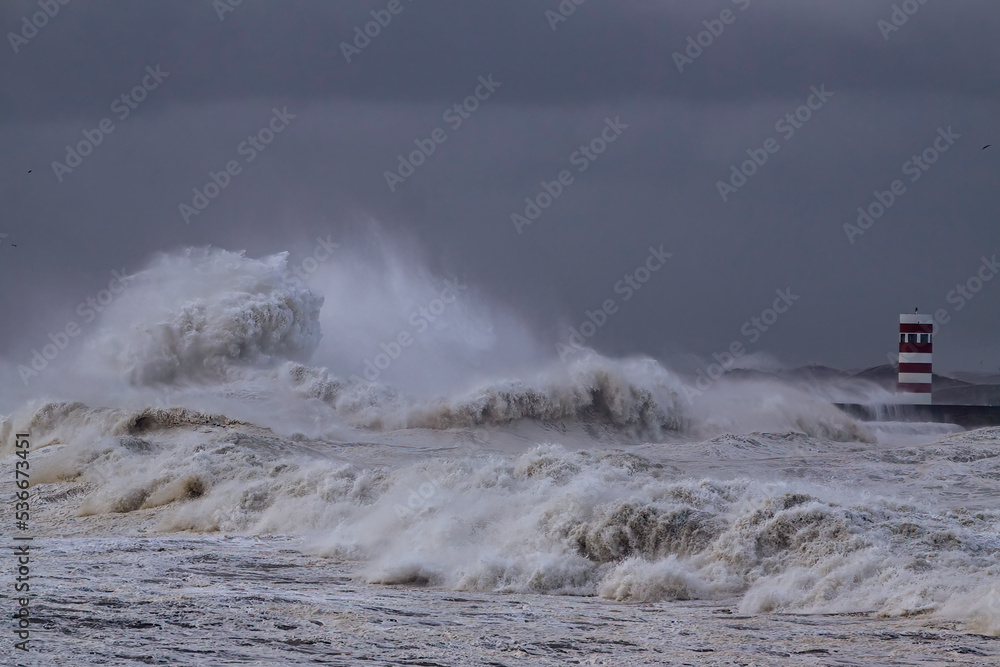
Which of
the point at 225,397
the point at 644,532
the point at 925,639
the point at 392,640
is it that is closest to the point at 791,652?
the point at 925,639

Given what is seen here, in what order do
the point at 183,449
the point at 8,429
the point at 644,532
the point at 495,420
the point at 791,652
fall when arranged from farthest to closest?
the point at 495,420 < the point at 8,429 < the point at 183,449 < the point at 644,532 < the point at 791,652

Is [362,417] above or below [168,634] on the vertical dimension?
above

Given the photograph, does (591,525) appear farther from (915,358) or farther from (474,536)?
(915,358)

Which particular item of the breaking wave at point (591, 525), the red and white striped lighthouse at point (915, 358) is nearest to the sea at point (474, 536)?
the breaking wave at point (591, 525)

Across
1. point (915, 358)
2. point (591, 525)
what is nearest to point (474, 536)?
point (591, 525)

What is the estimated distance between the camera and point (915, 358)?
29.2 metres

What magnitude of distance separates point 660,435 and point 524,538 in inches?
651

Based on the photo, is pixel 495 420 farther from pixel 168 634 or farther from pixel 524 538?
A: pixel 168 634

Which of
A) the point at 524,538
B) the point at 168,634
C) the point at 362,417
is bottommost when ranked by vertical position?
the point at 168,634

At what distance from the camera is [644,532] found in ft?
33.3

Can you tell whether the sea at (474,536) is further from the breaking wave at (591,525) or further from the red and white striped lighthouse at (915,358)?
the red and white striped lighthouse at (915,358)

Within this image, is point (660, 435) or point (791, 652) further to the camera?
point (660, 435)

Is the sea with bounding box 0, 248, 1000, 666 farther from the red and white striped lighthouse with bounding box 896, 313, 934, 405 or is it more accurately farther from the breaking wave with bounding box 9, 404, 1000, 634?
the red and white striped lighthouse with bounding box 896, 313, 934, 405

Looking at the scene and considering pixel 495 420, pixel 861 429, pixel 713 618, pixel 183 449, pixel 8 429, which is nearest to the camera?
pixel 713 618
